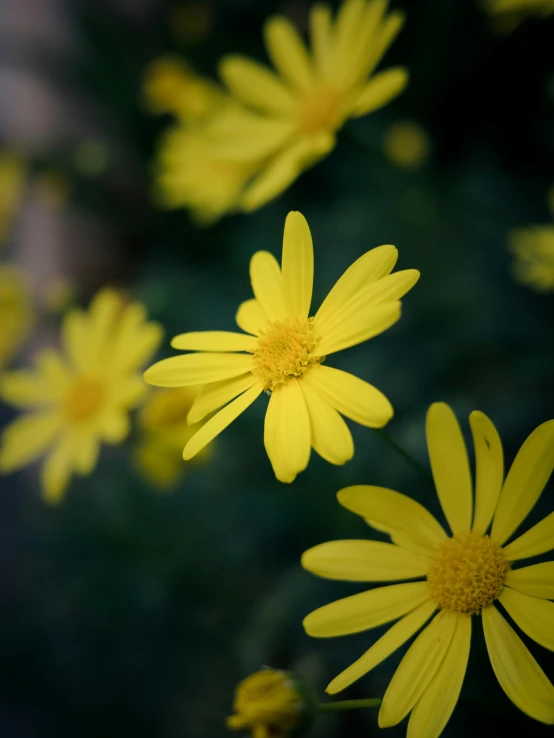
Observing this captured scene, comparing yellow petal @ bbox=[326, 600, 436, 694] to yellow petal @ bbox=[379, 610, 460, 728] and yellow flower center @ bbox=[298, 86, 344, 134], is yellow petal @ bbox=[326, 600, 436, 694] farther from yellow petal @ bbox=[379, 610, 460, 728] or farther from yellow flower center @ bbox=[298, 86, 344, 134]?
yellow flower center @ bbox=[298, 86, 344, 134]

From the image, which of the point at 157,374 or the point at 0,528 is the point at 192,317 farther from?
the point at 0,528

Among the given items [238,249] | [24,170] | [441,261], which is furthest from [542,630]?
[24,170]

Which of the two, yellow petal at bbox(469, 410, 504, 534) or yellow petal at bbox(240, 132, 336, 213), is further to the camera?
yellow petal at bbox(240, 132, 336, 213)

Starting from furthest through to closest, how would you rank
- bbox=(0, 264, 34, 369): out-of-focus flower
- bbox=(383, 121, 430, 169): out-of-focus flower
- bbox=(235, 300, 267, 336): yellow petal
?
bbox=(383, 121, 430, 169): out-of-focus flower, bbox=(0, 264, 34, 369): out-of-focus flower, bbox=(235, 300, 267, 336): yellow petal

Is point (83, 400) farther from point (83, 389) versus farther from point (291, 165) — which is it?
point (291, 165)

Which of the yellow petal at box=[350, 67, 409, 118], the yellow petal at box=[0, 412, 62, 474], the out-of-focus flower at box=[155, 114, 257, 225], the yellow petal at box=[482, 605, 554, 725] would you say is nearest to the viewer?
the yellow petal at box=[482, 605, 554, 725]

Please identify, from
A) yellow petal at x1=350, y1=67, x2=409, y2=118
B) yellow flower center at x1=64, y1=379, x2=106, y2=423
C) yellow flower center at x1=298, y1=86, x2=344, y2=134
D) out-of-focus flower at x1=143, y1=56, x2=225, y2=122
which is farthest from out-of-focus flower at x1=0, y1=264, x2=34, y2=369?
yellow petal at x1=350, y1=67, x2=409, y2=118

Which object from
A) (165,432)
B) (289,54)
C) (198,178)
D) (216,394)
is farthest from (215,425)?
(198,178)
